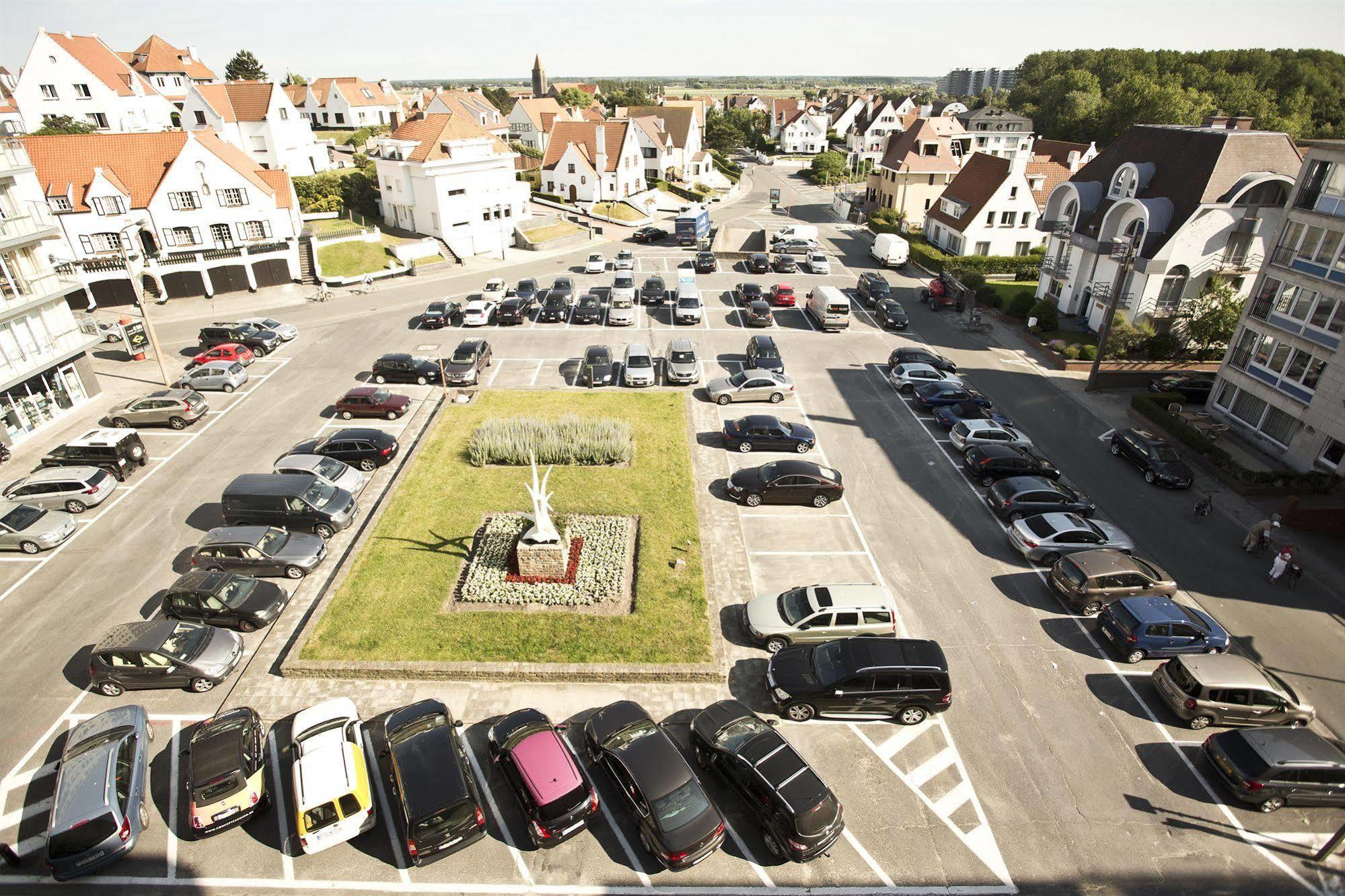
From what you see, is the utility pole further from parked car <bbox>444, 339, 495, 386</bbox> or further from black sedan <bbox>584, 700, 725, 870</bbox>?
parked car <bbox>444, 339, 495, 386</bbox>

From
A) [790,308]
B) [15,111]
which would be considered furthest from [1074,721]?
[15,111]

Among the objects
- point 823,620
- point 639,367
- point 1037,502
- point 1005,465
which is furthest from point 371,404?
point 1037,502

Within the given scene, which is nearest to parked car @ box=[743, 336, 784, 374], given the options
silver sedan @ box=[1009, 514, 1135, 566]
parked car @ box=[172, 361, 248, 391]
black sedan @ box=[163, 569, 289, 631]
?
silver sedan @ box=[1009, 514, 1135, 566]

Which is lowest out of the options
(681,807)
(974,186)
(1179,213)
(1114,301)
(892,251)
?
(681,807)

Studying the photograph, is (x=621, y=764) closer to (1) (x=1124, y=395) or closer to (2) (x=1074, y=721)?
(2) (x=1074, y=721)

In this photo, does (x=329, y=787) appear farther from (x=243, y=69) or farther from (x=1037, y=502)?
(x=243, y=69)
